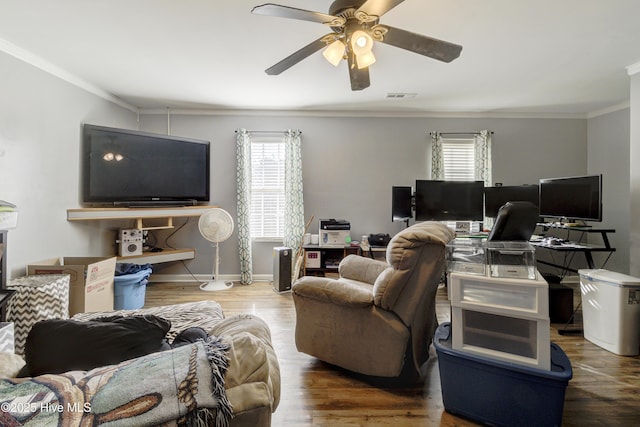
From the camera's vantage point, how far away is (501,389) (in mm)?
1481

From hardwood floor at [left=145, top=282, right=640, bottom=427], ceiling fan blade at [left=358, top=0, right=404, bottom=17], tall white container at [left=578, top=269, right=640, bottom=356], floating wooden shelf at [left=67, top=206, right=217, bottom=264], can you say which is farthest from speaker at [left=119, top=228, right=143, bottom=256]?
tall white container at [left=578, top=269, right=640, bottom=356]

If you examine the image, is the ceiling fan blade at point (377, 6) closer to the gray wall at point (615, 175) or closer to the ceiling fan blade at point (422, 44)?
the ceiling fan blade at point (422, 44)

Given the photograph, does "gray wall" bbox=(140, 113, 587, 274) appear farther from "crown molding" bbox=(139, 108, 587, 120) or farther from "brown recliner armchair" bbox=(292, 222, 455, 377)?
"brown recliner armchair" bbox=(292, 222, 455, 377)

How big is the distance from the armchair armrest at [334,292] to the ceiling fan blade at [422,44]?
157 centimetres

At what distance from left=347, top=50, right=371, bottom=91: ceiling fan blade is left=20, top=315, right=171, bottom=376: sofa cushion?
1765 mm

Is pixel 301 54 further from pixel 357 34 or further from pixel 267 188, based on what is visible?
pixel 267 188

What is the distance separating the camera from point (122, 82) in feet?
10.3

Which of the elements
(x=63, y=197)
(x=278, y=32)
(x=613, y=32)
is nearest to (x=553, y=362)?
(x=613, y=32)

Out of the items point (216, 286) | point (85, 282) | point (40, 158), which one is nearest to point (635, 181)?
point (216, 286)

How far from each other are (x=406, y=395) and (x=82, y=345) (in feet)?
5.68

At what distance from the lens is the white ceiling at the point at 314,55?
194 centimetres

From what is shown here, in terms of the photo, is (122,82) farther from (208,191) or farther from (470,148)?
(470,148)

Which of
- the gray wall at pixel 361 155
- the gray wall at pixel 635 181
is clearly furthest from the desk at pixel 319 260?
the gray wall at pixel 635 181

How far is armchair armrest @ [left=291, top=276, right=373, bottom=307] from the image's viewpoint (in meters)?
1.85
